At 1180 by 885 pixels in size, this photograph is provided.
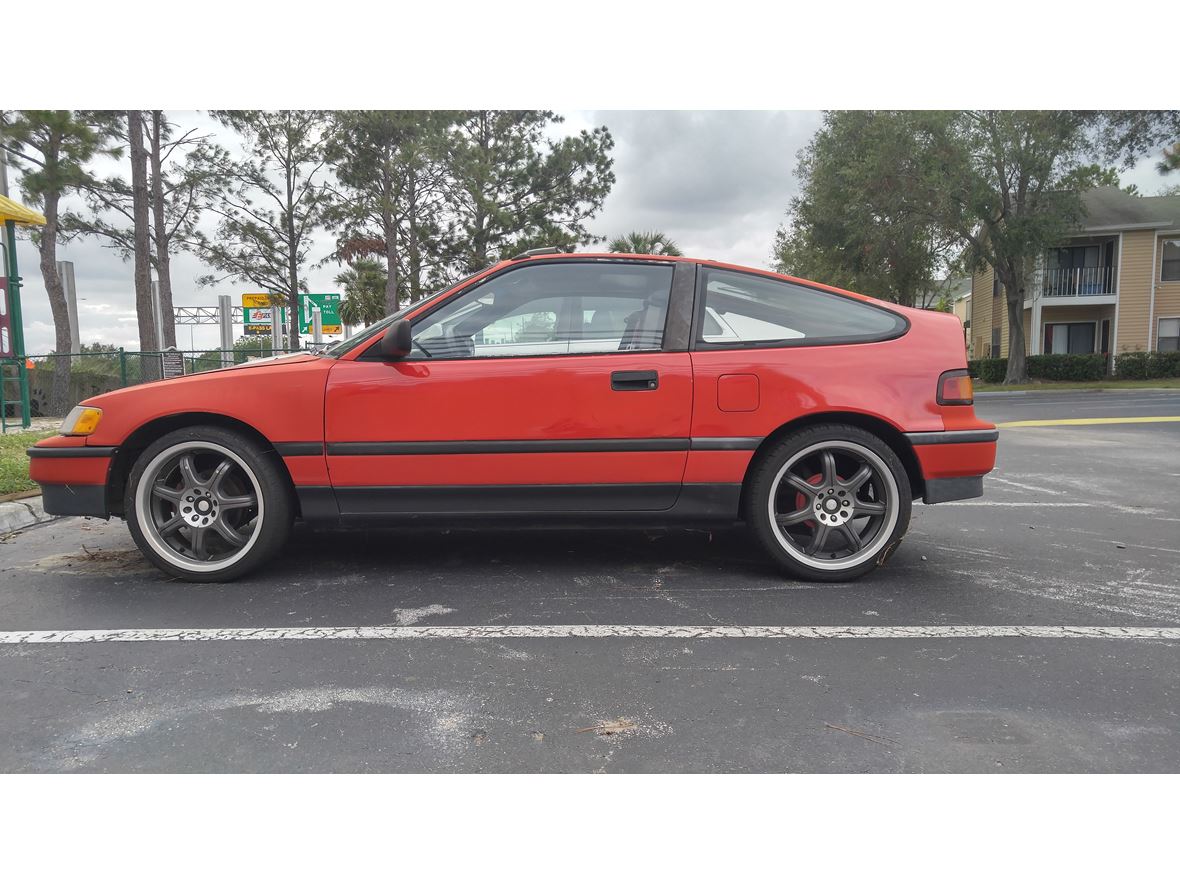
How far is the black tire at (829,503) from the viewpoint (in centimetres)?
369

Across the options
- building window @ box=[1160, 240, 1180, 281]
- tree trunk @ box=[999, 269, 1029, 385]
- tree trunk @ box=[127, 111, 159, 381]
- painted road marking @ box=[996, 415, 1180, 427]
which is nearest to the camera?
painted road marking @ box=[996, 415, 1180, 427]

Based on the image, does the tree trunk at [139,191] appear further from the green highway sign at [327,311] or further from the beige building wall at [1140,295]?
the beige building wall at [1140,295]

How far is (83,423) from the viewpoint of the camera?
3.70 metres

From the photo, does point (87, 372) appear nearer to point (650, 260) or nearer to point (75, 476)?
point (75, 476)

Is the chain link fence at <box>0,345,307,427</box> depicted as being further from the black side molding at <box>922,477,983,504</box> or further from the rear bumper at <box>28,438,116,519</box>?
the black side molding at <box>922,477,983,504</box>

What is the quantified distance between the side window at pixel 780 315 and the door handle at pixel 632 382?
34 centimetres

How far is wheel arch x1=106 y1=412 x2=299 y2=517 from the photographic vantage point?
3.70 m

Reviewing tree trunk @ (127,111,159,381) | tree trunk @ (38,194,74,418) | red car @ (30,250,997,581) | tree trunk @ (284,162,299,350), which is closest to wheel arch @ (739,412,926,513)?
red car @ (30,250,997,581)

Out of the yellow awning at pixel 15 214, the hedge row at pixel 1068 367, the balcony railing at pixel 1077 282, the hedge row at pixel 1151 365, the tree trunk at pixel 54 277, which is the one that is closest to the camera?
the yellow awning at pixel 15 214

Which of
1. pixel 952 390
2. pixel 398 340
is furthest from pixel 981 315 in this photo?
pixel 398 340

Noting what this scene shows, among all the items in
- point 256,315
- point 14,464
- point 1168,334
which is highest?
point 256,315

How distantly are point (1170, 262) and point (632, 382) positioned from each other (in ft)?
119

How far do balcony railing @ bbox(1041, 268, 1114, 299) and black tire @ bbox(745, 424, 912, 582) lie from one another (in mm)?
32244

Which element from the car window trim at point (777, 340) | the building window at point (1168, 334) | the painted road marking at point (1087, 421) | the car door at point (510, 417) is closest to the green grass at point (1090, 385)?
the building window at point (1168, 334)
